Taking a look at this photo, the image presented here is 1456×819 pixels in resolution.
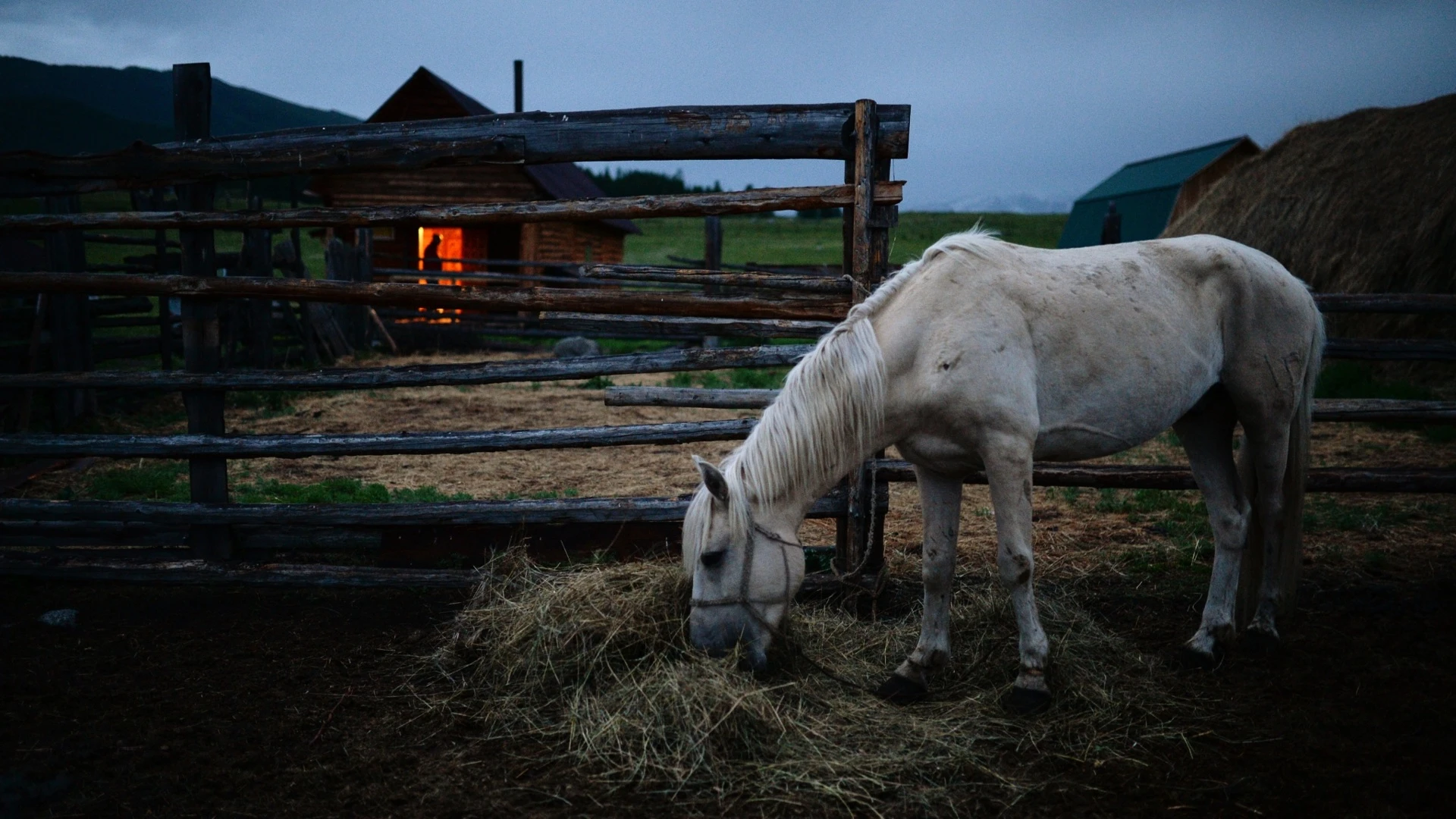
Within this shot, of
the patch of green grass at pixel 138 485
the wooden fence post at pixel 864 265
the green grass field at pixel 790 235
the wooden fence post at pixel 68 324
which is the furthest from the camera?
the green grass field at pixel 790 235

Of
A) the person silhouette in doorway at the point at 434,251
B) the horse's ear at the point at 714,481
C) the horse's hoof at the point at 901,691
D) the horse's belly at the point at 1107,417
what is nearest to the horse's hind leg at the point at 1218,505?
the horse's belly at the point at 1107,417

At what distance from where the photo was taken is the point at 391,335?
15430 mm

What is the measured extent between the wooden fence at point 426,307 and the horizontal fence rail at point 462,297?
0.5 inches

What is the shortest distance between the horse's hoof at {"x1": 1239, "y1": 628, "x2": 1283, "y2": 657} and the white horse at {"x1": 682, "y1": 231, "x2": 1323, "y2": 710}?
0.13 m

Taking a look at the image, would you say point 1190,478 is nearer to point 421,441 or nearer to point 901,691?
point 901,691

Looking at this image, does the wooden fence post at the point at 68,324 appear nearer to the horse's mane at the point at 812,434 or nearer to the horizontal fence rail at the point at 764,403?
the horizontal fence rail at the point at 764,403

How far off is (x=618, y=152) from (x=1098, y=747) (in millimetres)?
3218

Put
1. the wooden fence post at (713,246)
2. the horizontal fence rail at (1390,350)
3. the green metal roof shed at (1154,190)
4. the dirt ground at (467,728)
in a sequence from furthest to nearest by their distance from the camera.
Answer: the green metal roof shed at (1154,190) < the wooden fence post at (713,246) < the horizontal fence rail at (1390,350) < the dirt ground at (467,728)

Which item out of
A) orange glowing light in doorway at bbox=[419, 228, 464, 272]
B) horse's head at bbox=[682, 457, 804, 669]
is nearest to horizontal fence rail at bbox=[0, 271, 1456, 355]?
horse's head at bbox=[682, 457, 804, 669]

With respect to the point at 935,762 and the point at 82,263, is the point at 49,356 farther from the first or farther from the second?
the point at 935,762

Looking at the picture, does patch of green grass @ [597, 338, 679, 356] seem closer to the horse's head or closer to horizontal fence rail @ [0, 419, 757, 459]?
horizontal fence rail @ [0, 419, 757, 459]

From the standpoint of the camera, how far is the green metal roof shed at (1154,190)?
21.3 m

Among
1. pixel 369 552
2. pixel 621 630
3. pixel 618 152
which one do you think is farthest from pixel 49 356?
pixel 621 630

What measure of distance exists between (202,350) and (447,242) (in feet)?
59.9
